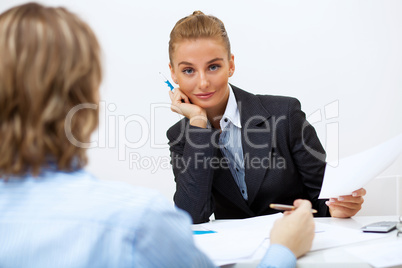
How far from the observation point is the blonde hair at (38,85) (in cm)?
65

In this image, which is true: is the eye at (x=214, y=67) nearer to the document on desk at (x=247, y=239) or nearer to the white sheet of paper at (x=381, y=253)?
the document on desk at (x=247, y=239)

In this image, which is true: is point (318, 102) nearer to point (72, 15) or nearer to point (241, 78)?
point (241, 78)

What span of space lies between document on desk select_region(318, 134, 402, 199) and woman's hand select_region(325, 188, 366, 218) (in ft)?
0.18

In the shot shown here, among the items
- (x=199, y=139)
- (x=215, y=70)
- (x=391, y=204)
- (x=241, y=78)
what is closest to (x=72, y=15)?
(x=199, y=139)

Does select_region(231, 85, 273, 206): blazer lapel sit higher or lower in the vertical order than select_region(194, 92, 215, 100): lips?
lower

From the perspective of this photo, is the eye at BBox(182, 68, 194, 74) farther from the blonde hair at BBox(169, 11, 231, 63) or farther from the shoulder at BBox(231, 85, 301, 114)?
the shoulder at BBox(231, 85, 301, 114)

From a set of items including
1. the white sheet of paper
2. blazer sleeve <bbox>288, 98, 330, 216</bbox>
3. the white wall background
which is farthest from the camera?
the white wall background

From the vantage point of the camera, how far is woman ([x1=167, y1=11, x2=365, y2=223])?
1.67 metres

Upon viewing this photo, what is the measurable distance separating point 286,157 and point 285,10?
49.4 inches

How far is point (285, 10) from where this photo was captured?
2.66m

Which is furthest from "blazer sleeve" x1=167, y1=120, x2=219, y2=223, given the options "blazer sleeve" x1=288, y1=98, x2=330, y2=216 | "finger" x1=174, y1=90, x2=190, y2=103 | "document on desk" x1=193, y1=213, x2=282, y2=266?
"blazer sleeve" x1=288, y1=98, x2=330, y2=216

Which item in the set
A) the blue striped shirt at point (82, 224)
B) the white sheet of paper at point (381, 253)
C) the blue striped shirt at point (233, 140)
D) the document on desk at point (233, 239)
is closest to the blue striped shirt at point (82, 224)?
the blue striped shirt at point (82, 224)

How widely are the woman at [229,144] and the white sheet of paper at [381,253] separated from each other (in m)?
0.61

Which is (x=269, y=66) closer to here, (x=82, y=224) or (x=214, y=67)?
(x=214, y=67)
